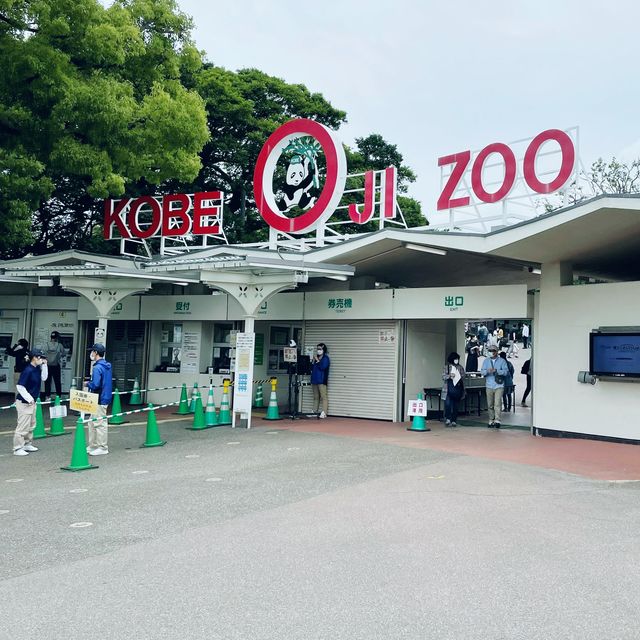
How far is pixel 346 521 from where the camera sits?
703 centimetres

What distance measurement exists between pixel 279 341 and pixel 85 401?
8.99 metres

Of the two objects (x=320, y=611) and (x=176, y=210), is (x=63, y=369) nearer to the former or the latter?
(x=176, y=210)

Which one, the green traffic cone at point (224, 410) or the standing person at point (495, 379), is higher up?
the standing person at point (495, 379)

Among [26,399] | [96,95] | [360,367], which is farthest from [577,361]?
[96,95]

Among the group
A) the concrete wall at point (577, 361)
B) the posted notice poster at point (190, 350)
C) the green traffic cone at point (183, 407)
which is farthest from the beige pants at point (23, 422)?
the concrete wall at point (577, 361)

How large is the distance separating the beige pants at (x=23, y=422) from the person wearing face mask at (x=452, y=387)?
8426mm

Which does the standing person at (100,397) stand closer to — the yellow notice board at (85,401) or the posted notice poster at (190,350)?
the yellow notice board at (85,401)

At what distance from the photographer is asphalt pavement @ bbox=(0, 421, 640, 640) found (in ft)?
14.5

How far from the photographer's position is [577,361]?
1337 cm

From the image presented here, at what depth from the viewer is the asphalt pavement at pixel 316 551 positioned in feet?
14.5

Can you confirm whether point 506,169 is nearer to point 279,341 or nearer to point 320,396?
point 320,396

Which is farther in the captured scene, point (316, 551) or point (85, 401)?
point (85, 401)

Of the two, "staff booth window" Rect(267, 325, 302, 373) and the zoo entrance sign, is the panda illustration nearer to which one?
the zoo entrance sign

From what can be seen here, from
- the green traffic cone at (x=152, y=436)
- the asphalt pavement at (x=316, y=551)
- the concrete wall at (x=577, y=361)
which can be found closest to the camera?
the asphalt pavement at (x=316, y=551)
